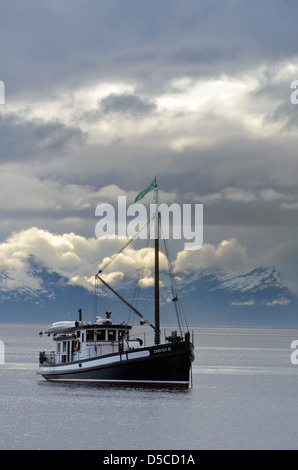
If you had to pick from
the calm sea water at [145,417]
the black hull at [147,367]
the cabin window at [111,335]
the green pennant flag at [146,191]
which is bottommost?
the calm sea water at [145,417]

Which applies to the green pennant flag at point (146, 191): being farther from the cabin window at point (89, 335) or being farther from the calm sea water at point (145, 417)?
the calm sea water at point (145, 417)

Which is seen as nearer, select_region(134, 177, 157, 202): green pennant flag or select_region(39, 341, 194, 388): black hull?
select_region(39, 341, 194, 388): black hull

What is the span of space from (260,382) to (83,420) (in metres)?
44.9

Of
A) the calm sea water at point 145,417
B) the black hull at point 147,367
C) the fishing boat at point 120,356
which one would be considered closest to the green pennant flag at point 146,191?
the fishing boat at point 120,356

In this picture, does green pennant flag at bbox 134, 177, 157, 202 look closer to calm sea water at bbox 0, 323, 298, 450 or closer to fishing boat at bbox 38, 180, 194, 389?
fishing boat at bbox 38, 180, 194, 389

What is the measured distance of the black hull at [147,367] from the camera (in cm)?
6900

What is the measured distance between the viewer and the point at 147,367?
70062mm

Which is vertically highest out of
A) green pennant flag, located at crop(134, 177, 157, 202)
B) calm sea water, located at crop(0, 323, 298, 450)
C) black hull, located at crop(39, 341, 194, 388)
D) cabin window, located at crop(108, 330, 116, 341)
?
green pennant flag, located at crop(134, 177, 157, 202)

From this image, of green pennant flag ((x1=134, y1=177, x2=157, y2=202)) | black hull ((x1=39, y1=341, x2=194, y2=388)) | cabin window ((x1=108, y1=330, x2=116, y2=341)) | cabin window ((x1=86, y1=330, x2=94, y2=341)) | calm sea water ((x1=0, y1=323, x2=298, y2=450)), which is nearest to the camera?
calm sea water ((x1=0, y1=323, x2=298, y2=450))

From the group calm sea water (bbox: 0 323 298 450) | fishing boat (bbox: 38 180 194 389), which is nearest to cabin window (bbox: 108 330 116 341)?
fishing boat (bbox: 38 180 194 389)

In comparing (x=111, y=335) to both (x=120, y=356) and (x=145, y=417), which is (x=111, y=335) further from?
(x=145, y=417)

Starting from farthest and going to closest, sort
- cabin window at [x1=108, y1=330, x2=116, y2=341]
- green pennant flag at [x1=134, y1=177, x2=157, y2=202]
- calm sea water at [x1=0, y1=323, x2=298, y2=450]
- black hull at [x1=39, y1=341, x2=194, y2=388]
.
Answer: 1. cabin window at [x1=108, y1=330, x2=116, y2=341]
2. green pennant flag at [x1=134, y1=177, x2=157, y2=202]
3. black hull at [x1=39, y1=341, x2=194, y2=388]
4. calm sea water at [x1=0, y1=323, x2=298, y2=450]

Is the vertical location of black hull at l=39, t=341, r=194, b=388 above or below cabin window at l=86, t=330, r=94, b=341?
below

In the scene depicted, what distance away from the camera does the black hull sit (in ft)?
226
